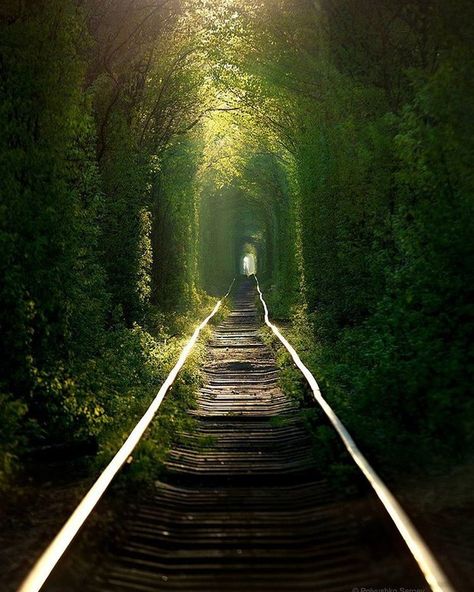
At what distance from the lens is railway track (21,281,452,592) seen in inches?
182

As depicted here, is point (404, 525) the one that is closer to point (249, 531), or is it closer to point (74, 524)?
point (249, 531)

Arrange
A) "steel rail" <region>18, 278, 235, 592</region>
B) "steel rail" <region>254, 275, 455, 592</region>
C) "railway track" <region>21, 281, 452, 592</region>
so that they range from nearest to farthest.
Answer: "steel rail" <region>254, 275, 455, 592</region> < "steel rail" <region>18, 278, 235, 592</region> < "railway track" <region>21, 281, 452, 592</region>

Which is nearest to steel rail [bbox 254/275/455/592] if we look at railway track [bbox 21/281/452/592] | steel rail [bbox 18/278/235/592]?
railway track [bbox 21/281/452/592]

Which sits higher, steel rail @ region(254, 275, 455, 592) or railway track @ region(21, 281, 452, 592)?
steel rail @ region(254, 275, 455, 592)

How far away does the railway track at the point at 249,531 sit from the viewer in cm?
462

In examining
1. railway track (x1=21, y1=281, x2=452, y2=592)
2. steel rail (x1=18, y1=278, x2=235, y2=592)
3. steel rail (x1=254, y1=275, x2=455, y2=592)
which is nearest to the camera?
steel rail (x1=254, y1=275, x2=455, y2=592)

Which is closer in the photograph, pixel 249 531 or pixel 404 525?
pixel 404 525

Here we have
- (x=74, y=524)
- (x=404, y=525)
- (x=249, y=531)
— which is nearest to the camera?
(x=404, y=525)

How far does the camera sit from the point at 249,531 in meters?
5.61

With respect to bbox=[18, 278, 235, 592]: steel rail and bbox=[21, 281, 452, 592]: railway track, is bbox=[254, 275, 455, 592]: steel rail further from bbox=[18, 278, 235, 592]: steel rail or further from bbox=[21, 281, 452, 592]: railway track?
bbox=[18, 278, 235, 592]: steel rail

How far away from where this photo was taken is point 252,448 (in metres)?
8.53

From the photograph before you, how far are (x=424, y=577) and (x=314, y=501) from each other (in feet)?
7.31

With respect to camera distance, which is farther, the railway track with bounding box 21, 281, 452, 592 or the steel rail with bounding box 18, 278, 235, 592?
the railway track with bounding box 21, 281, 452, 592

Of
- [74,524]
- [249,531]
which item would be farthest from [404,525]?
[74,524]
